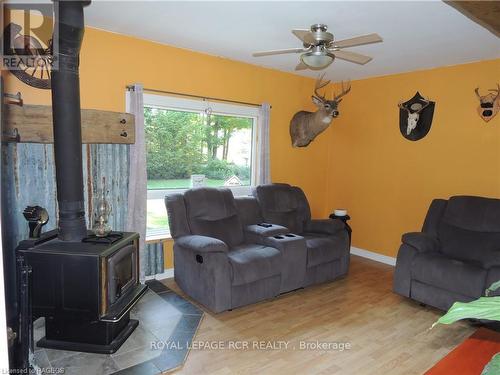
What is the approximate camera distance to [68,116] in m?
2.27

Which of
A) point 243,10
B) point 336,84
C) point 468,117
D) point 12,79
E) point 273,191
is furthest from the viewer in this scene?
point 336,84

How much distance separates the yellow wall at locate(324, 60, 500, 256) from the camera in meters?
3.81

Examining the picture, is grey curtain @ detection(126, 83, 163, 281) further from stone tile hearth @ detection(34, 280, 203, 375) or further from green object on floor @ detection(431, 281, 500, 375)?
green object on floor @ detection(431, 281, 500, 375)

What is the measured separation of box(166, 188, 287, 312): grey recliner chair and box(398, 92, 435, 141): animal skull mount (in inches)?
81.0

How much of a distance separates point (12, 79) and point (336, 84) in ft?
12.8

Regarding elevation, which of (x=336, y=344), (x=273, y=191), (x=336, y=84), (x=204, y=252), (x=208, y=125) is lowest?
(x=336, y=344)

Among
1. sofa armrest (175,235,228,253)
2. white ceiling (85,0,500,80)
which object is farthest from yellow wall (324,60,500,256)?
sofa armrest (175,235,228,253)

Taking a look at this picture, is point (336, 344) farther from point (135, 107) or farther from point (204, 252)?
point (135, 107)

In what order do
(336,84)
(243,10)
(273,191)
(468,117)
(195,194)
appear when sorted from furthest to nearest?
(336,84) → (273,191) → (468,117) → (195,194) → (243,10)

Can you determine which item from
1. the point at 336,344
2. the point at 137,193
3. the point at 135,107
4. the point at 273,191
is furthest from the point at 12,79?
the point at 336,344

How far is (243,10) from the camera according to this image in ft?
8.52

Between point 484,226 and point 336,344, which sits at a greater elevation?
point 484,226

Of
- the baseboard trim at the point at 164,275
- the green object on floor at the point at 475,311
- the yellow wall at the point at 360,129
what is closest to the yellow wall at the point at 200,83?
the yellow wall at the point at 360,129

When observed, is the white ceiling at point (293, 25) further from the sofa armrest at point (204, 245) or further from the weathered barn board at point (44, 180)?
the sofa armrest at point (204, 245)
